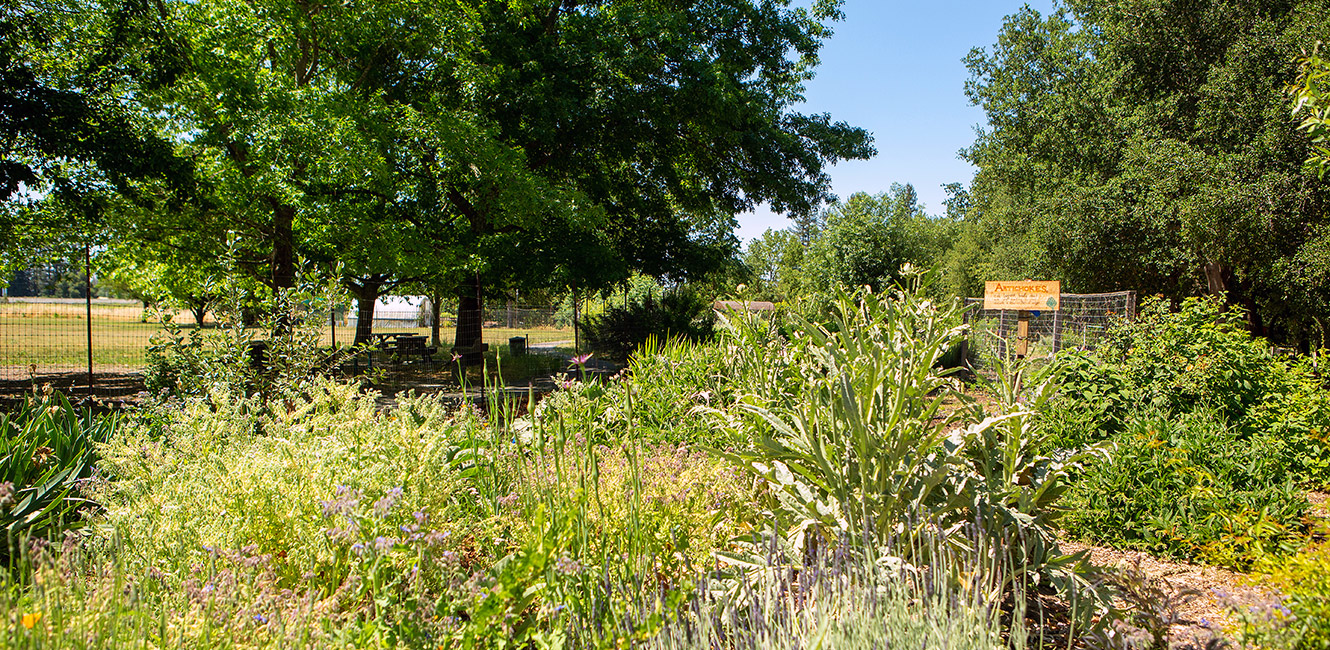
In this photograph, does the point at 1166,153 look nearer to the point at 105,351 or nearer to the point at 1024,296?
the point at 1024,296

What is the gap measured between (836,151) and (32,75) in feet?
42.9

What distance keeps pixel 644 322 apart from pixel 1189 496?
524 inches

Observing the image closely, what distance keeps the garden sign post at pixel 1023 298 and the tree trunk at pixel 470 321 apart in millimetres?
8170

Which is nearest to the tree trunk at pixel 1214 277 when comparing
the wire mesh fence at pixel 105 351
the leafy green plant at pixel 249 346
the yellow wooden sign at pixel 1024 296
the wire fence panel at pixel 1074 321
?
the wire fence panel at pixel 1074 321

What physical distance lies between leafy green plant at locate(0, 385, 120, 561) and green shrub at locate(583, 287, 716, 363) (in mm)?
12440

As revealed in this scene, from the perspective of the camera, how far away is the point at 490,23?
13344 mm

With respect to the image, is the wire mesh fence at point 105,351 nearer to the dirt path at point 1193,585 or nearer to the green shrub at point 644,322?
the green shrub at point 644,322

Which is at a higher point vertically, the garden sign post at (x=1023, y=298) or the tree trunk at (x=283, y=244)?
the tree trunk at (x=283, y=244)

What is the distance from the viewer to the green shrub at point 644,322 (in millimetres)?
16188

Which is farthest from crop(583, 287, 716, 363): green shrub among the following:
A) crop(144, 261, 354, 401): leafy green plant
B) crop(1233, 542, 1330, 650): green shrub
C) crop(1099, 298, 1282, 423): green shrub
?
crop(1233, 542, 1330, 650): green shrub

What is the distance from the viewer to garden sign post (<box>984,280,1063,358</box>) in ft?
32.8

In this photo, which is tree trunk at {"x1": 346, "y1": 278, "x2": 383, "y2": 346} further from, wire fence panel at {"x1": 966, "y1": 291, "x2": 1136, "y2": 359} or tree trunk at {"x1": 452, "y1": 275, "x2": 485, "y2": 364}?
wire fence panel at {"x1": 966, "y1": 291, "x2": 1136, "y2": 359}

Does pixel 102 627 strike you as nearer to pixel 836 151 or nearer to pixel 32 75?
pixel 32 75

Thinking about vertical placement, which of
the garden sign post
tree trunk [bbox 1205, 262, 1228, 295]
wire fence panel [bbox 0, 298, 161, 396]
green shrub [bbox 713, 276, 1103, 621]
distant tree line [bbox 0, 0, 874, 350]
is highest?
distant tree line [bbox 0, 0, 874, 350]
